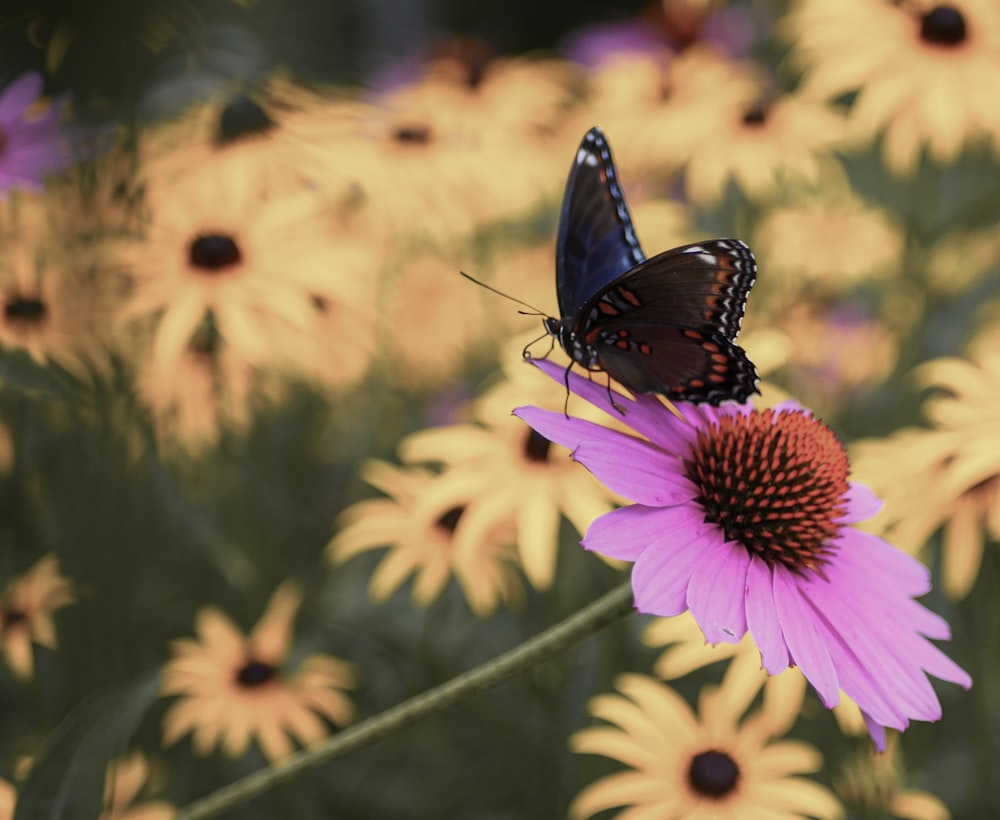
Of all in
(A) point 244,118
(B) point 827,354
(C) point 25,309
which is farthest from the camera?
(B) point 827,354

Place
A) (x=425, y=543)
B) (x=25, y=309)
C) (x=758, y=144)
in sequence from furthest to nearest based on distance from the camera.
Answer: (x=758, y=144)
(x=425, y=543)
(x=25, y=309)

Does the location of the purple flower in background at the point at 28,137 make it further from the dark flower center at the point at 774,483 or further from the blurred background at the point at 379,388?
the dark flower center at the point at 774,483

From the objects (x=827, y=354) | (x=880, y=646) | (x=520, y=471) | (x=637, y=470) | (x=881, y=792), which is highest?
(x=637, y=470)

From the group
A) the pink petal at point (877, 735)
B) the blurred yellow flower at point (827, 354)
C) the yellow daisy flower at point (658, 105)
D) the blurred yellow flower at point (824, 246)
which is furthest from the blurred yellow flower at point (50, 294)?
→ the blurred yellow flower at point (824, 246)

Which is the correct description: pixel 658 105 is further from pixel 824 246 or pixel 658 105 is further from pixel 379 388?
pixel 379 388

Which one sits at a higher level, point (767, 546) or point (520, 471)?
point (767, 546)

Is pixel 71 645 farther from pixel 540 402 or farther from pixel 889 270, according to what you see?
pixel 889 270

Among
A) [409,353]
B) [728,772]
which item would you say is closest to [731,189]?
[409,353]

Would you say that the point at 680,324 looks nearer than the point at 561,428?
No

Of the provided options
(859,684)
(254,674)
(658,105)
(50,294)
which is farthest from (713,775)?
(658,105)
